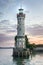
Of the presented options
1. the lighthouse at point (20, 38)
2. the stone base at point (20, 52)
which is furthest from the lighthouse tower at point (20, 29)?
the stone base at point (20, 52)

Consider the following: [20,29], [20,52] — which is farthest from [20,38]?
[20,52]

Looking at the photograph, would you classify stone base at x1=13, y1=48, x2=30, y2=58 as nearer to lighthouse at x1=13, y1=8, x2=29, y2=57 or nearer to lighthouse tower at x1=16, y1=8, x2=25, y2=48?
lighthouse at x1=13, y1=8, x2=29, y2=57

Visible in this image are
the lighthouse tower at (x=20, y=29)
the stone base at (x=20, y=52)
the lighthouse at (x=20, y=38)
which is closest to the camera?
the stone base at (x=20, y=52)

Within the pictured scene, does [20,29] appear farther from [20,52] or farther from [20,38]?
[20,52]

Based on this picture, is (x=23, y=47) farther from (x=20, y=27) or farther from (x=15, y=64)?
(x=15, y=64)

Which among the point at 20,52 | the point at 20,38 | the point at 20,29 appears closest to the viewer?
the point at 20,52

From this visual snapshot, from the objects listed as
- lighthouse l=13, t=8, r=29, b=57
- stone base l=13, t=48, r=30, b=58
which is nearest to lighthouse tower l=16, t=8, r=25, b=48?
lighthouse l=13, t=8, r=29, b=57

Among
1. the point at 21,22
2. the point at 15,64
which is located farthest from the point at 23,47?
the point at 15,64

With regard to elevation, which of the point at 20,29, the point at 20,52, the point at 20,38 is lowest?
the point at 20,52

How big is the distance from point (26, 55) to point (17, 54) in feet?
7.98

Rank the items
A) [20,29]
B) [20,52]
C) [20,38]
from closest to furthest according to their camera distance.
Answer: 1. [20,52]
2. [20,29]
3. [20,38]

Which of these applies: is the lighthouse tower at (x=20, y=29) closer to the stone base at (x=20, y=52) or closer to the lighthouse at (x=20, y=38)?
the lighthouse at (x=20, y=38)

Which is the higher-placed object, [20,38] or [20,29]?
[20,29]

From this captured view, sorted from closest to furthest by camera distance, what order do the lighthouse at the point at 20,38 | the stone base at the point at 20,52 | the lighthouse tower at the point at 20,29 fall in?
1. the stone base at the point at 20,52
2. the lighthouse at the point at 20,38
3. the lighthouse tower at the point at 20,29
